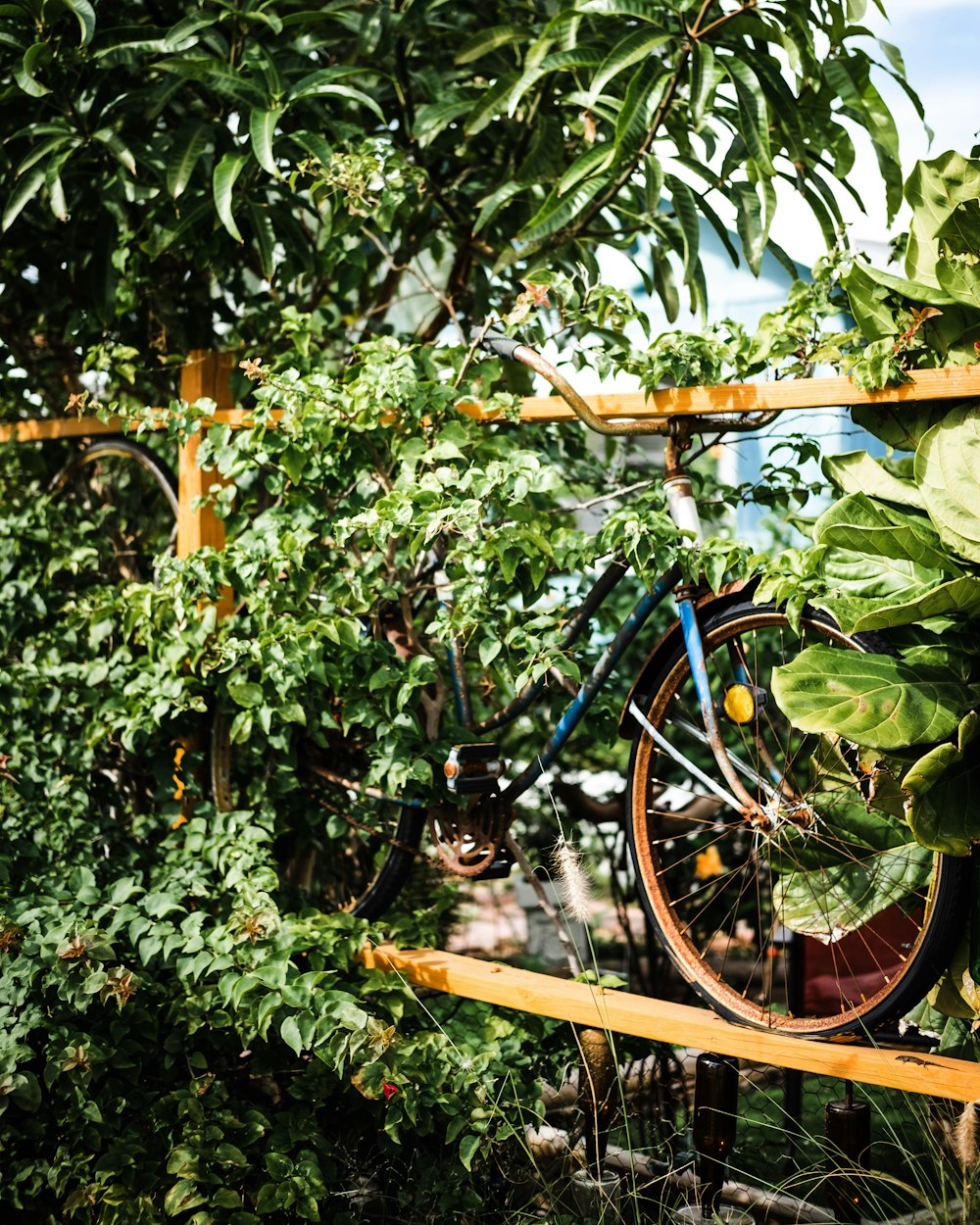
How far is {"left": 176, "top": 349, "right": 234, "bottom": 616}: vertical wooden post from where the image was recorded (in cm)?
273

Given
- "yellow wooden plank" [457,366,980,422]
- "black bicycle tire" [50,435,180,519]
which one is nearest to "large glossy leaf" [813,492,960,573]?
"yellow wooden plank" [457,366,980,422]

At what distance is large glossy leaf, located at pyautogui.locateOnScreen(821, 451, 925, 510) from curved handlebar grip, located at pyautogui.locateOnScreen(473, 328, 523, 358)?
670 millimetres

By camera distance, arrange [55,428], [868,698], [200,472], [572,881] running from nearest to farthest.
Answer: [868,698] → [572,881] → [200,472] → [55,428]

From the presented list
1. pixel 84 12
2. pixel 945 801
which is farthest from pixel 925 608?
pixel 84 12

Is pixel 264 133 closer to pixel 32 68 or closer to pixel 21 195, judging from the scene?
pixel 32 68

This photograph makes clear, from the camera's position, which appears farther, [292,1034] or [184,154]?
[184,154]

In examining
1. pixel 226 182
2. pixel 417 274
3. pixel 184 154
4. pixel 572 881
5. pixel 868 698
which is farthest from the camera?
pixel 417 274

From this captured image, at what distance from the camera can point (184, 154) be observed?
99.7 inches

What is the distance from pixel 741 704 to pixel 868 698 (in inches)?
12.8

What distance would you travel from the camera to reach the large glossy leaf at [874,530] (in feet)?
6.06

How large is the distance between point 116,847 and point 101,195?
1.45 metres

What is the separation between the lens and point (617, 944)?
4.07 metres

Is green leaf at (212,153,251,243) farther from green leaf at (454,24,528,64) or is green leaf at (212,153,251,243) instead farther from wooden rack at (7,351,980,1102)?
green leaf at (454,24,528,64)

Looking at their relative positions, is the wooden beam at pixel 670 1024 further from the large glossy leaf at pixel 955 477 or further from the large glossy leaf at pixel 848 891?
the large glossy leaf at pixel 955 477
